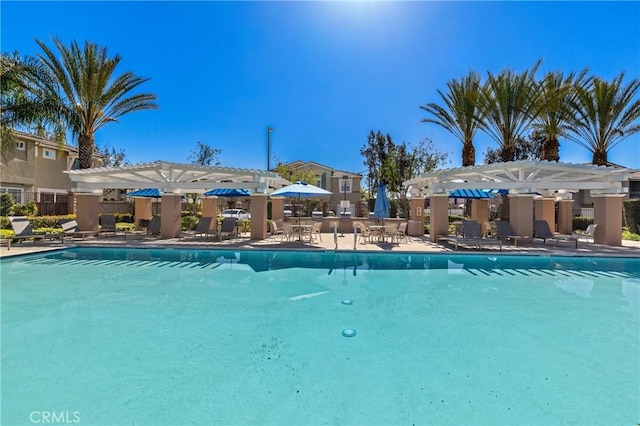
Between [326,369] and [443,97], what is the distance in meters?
20.2

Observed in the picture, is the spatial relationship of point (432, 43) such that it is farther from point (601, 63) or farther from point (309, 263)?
point (309, 263)

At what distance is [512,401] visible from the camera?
3.87 metres

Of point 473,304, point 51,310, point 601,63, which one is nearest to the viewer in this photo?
point 51,310

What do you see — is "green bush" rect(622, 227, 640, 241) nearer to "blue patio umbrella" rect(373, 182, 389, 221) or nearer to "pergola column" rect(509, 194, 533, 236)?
"pergola column" rect(509, 194, 533, 236)

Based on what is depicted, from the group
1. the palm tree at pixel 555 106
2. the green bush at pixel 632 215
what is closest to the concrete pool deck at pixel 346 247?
the green bush at pixel 632 215

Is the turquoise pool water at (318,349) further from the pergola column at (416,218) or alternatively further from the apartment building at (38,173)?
the apartment building at (38,173)

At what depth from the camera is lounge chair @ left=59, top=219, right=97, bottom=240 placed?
15102 millimetres

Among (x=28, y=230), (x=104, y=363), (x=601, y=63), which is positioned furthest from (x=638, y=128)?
(x=28, y=230)

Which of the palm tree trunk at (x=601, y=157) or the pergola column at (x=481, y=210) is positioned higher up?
the palm tree trunk at (x=601, y=157)

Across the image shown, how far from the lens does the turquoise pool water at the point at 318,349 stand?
374 cm

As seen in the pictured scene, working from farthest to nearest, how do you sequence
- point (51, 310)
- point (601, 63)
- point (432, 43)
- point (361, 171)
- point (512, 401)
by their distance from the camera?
point (361, 171) → point (601, 63) → point (432, 43) → point (51, 310) → point (512, 401)

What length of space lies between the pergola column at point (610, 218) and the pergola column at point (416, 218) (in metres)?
8.58

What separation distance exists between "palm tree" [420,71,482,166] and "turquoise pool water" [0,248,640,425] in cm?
1163

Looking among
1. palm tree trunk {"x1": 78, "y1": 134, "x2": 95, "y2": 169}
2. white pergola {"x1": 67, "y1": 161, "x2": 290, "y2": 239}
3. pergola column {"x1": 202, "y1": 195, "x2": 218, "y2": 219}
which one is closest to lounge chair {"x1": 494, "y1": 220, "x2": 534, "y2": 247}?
white pergola {"x1": 67, "y1": 161, "x2": 290, "y2": 239}
